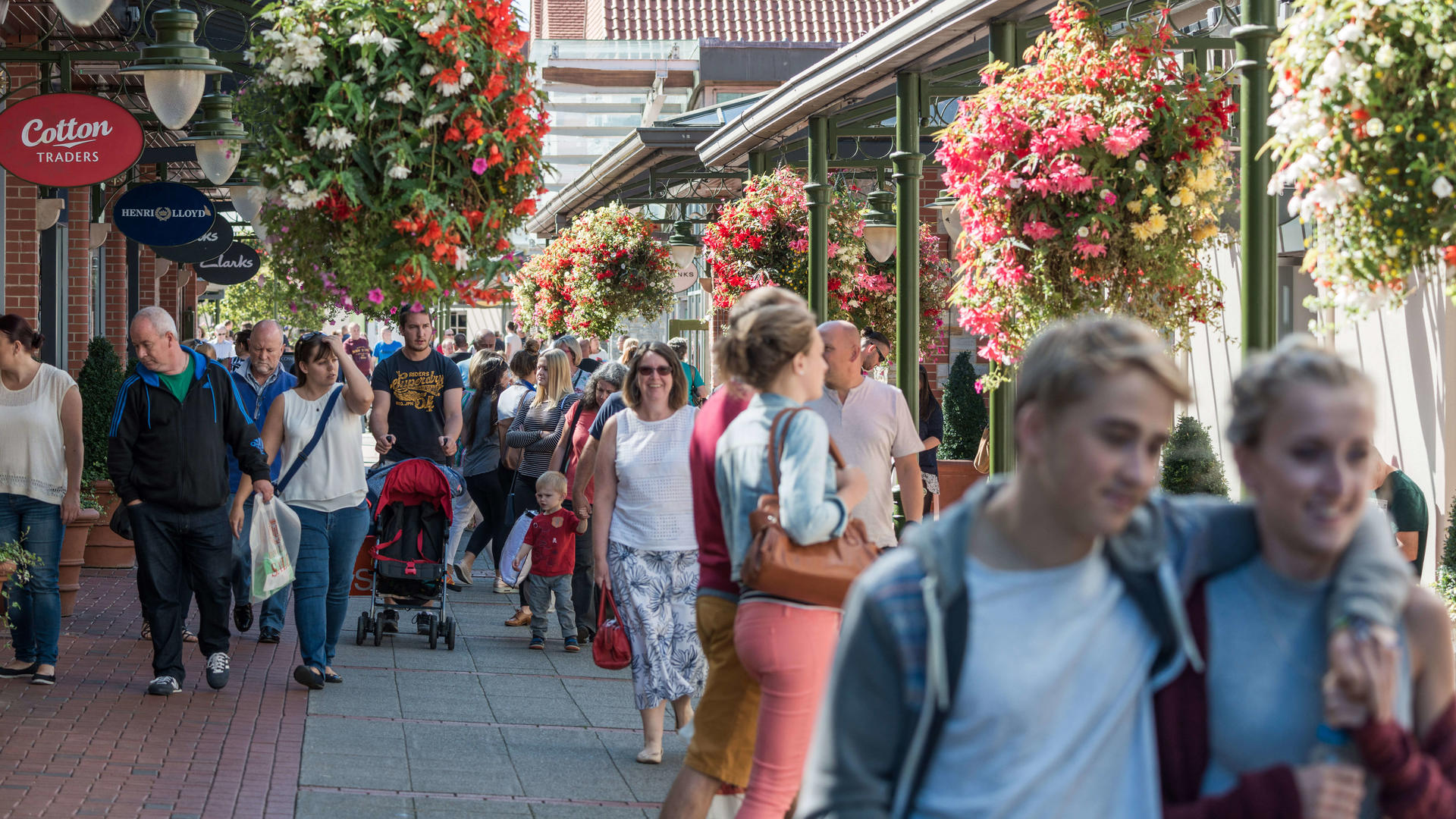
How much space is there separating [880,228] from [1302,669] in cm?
1110

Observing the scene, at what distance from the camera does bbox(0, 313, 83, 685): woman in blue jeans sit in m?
7.65

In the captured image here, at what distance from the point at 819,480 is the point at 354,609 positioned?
7348 millimetres

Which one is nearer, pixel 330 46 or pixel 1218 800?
pixel 1218 800

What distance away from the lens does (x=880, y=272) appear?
43.8ft

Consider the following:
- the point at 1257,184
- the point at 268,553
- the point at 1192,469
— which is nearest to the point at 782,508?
the point at 1257,184

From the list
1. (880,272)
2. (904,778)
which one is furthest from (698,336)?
(904,778)

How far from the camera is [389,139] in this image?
4.87m

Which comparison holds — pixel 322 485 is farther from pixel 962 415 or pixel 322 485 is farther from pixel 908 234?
pixel 962 415

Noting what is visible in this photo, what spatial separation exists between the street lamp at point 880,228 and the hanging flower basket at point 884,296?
172 mm

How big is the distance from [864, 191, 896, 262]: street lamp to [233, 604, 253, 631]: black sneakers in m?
6.00

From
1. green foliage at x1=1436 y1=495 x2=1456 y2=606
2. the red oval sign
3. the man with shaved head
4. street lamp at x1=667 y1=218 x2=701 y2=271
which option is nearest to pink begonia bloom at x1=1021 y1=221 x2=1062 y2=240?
green foliage at x1=1436 y1=495 x2=1456 y2=606

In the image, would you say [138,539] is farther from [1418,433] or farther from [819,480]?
[1418,433]

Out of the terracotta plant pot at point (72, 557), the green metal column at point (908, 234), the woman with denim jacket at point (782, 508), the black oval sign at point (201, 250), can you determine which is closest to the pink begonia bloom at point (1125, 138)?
the woman with denim jacket at point (782, 508)

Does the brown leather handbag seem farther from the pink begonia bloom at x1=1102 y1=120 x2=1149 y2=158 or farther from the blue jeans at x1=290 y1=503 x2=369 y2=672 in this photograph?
the blue jeans at x1=290 y1=503 x2=369 y2=672
